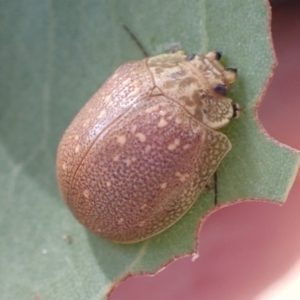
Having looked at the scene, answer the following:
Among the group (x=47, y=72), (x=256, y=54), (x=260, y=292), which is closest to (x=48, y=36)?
(x=47, y=72)

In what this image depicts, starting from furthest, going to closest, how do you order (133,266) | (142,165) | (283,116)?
(283,116) → (133,266) → (142,165)

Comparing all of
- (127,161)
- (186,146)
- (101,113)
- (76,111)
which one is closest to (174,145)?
(186,146)

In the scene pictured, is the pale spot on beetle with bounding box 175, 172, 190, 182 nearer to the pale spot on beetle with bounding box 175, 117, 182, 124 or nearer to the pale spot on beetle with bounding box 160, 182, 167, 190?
the pale spot on beetle with bounding box 160, 182, 167, 190

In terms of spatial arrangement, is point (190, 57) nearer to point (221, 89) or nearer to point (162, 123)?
point (221, 89)

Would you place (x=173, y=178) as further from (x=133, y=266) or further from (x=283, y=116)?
(x=283, y=116)

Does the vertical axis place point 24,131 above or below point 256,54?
below

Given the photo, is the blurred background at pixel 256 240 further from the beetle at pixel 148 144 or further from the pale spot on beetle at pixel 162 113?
the pale spot on beetle at pixel 162 113
